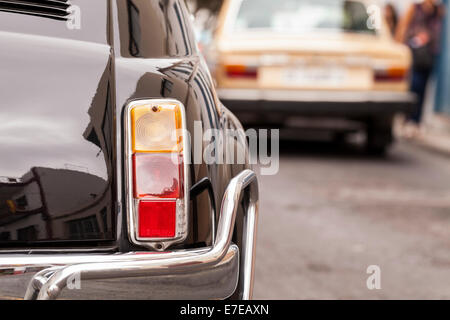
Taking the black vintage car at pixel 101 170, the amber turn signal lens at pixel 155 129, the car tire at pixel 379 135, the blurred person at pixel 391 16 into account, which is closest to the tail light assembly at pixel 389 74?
the car tire at pixel 379 135

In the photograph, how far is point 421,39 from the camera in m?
11.8

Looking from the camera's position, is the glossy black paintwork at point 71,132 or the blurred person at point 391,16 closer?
the glossy black paintwork at point 71,132

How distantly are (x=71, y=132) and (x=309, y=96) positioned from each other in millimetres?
6913

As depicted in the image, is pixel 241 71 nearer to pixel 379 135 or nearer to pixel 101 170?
pixel 379 135

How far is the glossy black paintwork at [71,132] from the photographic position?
7.11 ft

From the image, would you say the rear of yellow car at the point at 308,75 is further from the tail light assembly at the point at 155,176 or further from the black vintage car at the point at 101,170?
the tail light assembly at the point at 155,176

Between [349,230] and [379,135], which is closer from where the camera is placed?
[349,230]

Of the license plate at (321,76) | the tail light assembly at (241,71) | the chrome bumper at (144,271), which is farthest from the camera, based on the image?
the license plate at (321,76)

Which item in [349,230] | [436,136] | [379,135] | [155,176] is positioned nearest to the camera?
[155,176]

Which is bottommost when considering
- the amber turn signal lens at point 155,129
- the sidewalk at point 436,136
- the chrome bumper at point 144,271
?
the sidewalk at point 436,136

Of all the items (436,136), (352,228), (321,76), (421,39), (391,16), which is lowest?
(436,136)

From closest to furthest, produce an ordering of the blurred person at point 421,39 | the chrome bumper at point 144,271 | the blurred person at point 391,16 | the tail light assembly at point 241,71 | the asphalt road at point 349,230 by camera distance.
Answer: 1. the chrome bumper at point 144,271
2. the asphalt road at point 349,230
3. the tail light assembly at point 241,71
4. the blurred person at point 421,39
5. the blurred person at point 391,16

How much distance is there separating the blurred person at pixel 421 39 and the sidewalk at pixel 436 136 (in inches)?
11.3

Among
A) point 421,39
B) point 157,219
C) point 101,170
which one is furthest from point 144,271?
point 421,39
